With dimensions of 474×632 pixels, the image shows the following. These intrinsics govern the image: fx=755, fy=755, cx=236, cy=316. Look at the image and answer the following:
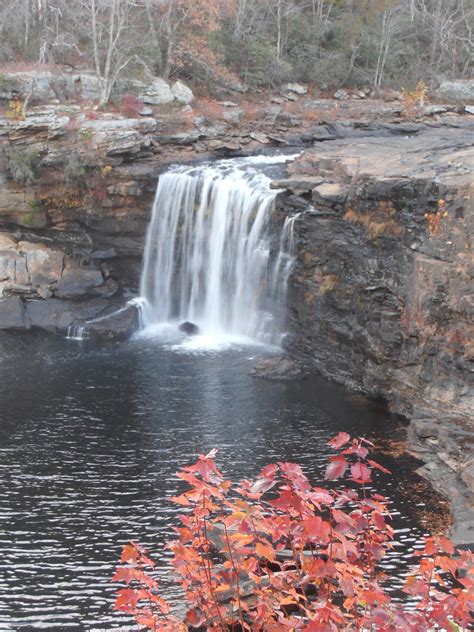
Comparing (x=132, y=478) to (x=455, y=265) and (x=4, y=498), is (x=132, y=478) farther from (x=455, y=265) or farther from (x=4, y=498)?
(x=455, y=265)

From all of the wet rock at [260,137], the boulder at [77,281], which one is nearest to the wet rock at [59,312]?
the boulder at [77,281]

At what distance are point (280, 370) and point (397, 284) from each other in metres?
4.62

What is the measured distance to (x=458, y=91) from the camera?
41.4m

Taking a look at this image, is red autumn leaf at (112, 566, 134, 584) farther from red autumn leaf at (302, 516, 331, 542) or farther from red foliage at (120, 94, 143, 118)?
red foliage at (120, 94, 143, 118)

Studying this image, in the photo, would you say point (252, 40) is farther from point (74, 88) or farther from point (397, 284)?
point (397, 284)

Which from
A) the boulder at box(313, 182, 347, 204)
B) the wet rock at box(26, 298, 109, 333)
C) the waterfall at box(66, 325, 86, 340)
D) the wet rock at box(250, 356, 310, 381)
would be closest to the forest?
the wet rock at box(26, 298, 109, 333)

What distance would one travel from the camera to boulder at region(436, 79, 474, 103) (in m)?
41.2

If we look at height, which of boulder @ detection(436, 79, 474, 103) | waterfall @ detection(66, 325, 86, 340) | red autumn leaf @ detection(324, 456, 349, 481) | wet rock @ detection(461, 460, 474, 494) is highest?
boulder @ detection(436, 79, 474, 103)

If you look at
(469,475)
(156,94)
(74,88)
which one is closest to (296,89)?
(156,94)

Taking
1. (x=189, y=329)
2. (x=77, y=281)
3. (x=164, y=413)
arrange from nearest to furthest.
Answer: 1. (x=164, y=413)
2. (x=189, y=329)
3. (x=77, y=281)

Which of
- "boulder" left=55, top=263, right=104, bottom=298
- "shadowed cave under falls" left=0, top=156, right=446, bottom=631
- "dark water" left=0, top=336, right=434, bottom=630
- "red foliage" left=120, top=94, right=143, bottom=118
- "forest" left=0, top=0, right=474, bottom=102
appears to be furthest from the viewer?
"forest" left=0, top=0, right=474, bottom=102

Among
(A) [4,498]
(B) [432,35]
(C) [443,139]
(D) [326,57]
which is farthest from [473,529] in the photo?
(B) [432,35]

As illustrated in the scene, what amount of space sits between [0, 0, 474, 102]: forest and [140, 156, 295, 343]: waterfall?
25.8 feet

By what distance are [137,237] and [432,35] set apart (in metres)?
26.6
